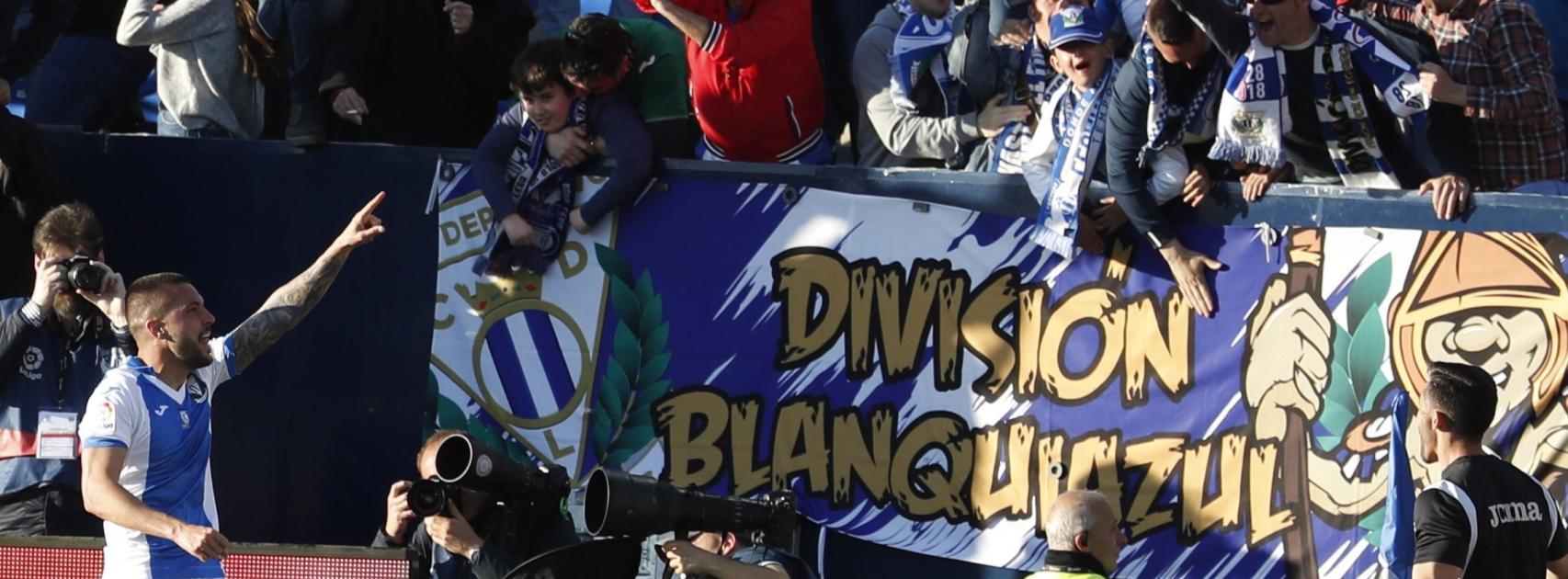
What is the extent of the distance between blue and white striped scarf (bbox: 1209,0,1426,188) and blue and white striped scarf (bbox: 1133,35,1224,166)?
123mm

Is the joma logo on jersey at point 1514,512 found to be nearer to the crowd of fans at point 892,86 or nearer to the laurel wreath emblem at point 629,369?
the crowd of fans at point 892,86

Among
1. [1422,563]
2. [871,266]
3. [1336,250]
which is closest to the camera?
[1422,563]

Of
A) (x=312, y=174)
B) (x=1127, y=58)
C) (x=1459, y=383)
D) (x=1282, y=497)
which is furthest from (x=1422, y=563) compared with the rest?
(x=312, y=174)

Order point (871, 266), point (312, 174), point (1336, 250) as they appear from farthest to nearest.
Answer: point (312, 174), point (871, 266), point (1336, 250)

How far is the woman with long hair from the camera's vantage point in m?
9.29

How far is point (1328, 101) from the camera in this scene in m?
7.75

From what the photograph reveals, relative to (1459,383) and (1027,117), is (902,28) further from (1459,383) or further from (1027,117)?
(1459,383)

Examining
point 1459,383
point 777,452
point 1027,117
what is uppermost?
point 1027,117

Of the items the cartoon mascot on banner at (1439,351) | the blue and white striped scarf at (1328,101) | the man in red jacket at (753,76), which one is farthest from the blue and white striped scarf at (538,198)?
the cartoon mascot on banner at (1439,351)

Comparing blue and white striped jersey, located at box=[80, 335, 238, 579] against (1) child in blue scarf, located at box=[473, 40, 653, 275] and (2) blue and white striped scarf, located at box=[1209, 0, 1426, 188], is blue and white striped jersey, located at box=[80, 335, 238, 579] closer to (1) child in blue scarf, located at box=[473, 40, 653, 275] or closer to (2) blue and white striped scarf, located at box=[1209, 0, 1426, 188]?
(1) child in blue scarf, located at box=[473, 40, 653, 275]

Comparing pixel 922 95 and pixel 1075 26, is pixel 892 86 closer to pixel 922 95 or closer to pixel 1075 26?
pixel 922 95

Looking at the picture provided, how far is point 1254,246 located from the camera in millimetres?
7887

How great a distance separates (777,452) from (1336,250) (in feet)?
7.21

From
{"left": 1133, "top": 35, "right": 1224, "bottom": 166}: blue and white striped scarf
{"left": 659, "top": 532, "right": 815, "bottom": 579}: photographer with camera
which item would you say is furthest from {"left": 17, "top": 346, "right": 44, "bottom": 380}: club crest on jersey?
{"left": 1133, "top": 35, "right": 1224, "bottom": 166}: blue and white striped scarf
